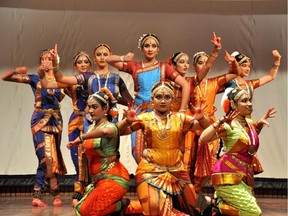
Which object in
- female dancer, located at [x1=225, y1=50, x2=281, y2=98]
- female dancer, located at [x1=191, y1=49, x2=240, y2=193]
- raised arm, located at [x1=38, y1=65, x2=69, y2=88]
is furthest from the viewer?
female dancer, located at [x1=225, y1=50, x2=281, y2=98]

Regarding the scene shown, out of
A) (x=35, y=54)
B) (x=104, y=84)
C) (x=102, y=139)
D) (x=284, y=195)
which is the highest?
(x=35, y=54)

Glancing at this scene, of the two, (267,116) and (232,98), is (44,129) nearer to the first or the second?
(232,98)

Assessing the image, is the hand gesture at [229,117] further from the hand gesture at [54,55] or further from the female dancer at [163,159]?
the hand gesture at [54,55]

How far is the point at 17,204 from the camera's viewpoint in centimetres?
799

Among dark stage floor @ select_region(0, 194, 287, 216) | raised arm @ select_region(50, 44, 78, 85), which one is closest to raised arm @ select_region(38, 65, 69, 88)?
raised arm @ select_region(50, 44, 78, 85)

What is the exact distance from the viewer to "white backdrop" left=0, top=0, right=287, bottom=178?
9406 mm

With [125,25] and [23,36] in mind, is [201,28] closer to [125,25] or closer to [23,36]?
[125,25]

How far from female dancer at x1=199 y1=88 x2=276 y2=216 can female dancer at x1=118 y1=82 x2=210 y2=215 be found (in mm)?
291

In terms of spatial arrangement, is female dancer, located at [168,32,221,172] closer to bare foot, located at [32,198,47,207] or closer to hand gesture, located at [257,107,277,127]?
hand gesture, located at [257,107,277,127]

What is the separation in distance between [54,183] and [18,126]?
1837 millimetres

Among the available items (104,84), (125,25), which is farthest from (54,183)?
(125,25)

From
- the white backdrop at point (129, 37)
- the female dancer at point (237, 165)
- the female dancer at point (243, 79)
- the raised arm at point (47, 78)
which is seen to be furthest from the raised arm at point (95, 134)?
the white backdrop at point (129, 37)

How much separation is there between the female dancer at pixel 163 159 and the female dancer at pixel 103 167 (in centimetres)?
15

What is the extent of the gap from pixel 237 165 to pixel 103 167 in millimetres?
1017
